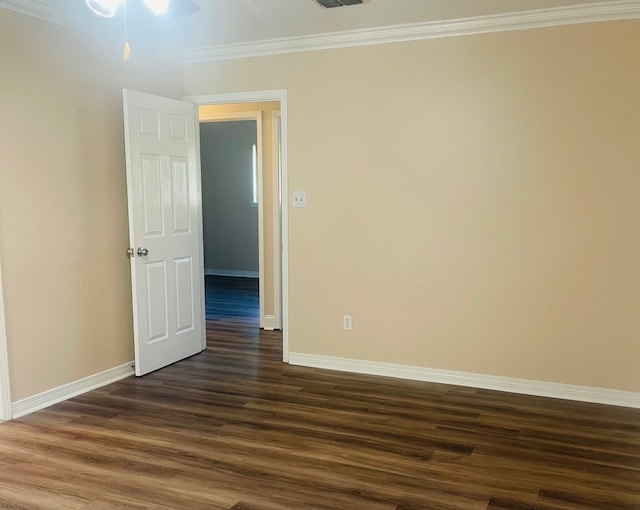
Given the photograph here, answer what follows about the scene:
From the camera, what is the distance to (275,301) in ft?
17.5

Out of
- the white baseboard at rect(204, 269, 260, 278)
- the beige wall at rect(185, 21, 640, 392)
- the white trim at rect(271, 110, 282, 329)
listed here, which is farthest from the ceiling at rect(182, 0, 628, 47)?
the white baseboard at rect(204, 269, 260, 278)

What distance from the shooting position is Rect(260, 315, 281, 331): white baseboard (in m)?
5.36

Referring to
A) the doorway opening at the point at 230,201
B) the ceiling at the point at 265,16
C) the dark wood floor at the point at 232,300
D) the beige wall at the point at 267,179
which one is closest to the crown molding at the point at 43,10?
the ceiling at the point at 265,16

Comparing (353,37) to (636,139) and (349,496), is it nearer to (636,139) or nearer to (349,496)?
(636,139)

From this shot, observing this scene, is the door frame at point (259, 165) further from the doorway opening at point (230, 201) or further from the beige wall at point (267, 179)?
the doorway opening at point (230, 201)

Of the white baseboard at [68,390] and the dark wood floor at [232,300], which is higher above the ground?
the white baseboard at [68,390]

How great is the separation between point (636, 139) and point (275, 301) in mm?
3399

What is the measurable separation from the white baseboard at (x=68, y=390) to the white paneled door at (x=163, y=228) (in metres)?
0.15

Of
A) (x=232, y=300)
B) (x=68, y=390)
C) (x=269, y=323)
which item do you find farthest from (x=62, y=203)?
(x=232, y=300)

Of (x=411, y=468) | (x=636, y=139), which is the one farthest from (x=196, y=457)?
(x=636, y=139)

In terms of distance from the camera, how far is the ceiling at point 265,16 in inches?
126

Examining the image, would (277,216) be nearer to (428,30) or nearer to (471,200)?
(471,200)

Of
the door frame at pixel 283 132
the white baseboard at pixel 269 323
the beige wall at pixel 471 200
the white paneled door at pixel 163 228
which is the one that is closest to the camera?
the beige wall at pixel 471 200

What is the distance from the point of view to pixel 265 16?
3471mm
